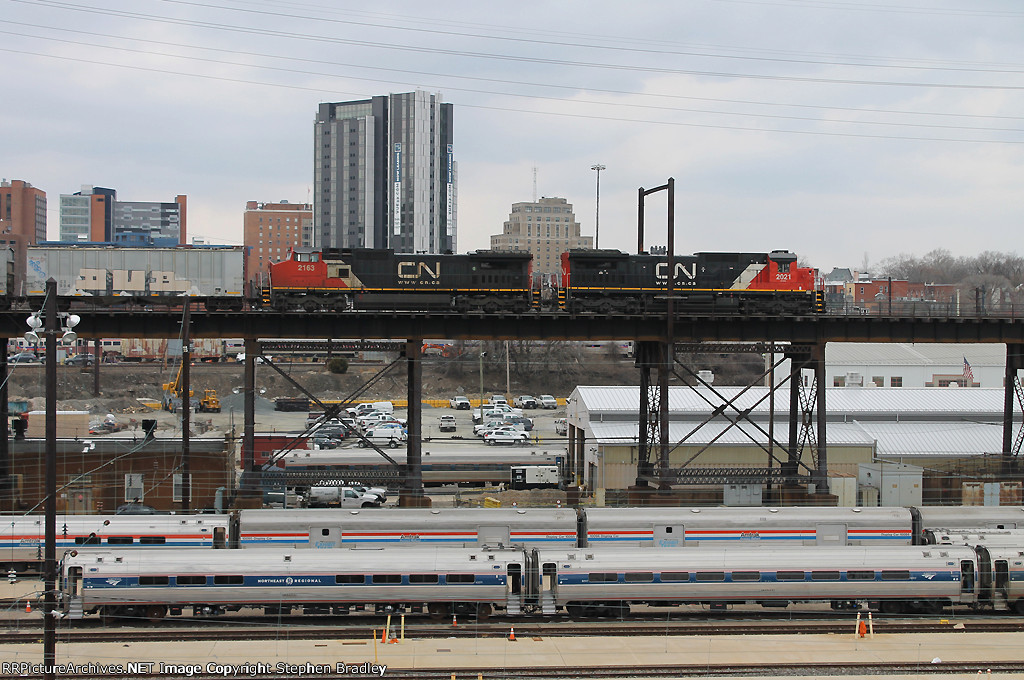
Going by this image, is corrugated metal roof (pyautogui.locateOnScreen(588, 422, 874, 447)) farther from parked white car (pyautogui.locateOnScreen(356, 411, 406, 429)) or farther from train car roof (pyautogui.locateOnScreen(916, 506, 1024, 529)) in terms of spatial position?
parked white car (pyautogui.locateOnScreen(356, 411, 406, 429))

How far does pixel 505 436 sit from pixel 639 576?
4175 cm

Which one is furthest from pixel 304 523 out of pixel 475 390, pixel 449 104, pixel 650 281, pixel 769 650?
pixel 449 104

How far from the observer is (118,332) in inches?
1367

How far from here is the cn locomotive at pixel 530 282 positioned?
39.0 metres

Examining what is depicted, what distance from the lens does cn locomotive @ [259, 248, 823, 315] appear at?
39.0 m

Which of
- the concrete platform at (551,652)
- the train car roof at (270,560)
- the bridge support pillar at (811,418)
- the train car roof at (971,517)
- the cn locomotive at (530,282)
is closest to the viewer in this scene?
the concrete platform at (551,652)

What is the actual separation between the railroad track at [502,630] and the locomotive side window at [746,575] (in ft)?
3.53

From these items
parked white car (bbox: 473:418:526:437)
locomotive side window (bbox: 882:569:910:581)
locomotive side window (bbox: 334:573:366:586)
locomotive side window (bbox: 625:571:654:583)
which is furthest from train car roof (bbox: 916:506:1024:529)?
parked white car (bbox: 473:418:526:437)

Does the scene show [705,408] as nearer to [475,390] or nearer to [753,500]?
[753,500]

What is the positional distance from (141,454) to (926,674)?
30.3 meters

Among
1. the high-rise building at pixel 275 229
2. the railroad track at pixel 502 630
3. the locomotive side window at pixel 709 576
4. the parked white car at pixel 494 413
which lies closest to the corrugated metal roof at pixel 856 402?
the locomotive side window at pixel 709 576

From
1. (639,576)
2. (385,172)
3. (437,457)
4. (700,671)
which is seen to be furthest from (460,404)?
(385,172)

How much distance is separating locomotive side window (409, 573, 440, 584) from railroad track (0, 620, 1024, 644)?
1.12 m

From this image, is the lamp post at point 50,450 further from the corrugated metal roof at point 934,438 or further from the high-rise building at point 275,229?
the high-rise building at point 275,229
